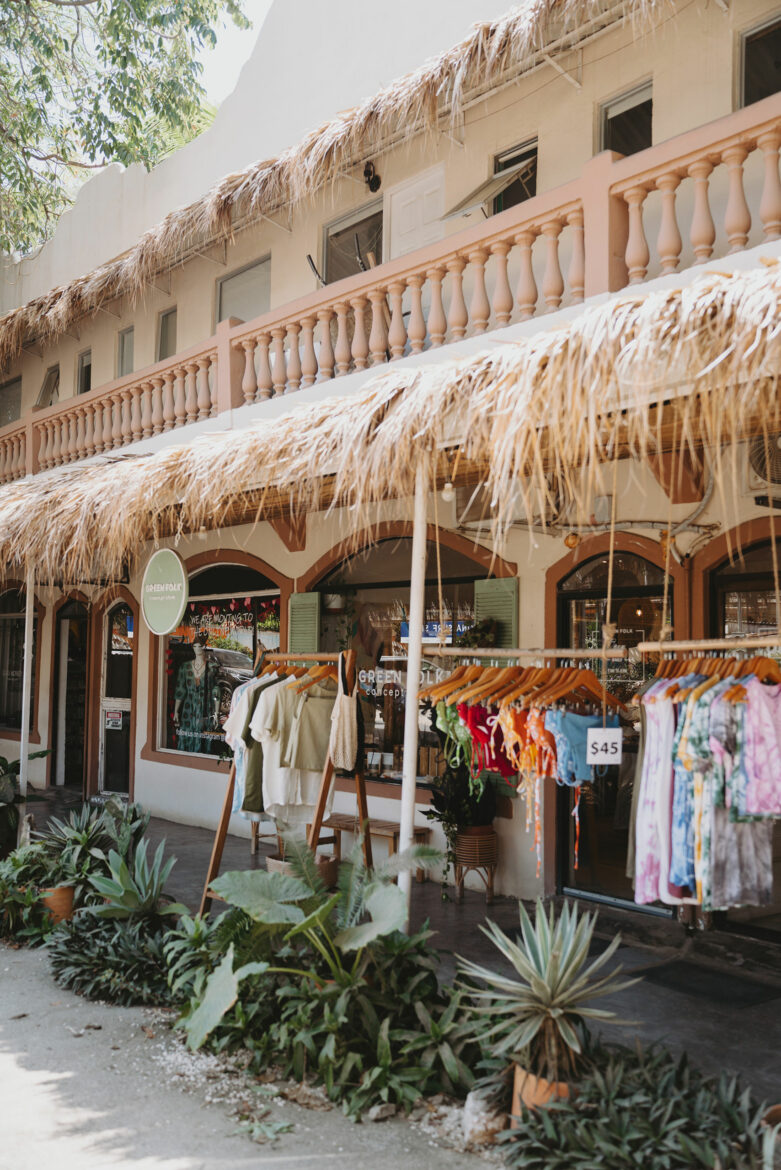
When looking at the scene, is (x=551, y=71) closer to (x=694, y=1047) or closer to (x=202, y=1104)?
(x=694, y=1047)

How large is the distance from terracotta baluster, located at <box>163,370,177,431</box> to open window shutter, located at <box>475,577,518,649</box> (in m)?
3.80

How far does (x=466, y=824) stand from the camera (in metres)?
7.08

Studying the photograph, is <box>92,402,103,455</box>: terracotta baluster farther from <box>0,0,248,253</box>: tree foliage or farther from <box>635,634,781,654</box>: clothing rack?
<box>635,634,781,654</box>: clothing rack

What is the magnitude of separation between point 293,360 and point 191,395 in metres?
1.68

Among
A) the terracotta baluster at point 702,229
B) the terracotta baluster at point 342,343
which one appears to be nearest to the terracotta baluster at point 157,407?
the terracotta baluster at point 342,343

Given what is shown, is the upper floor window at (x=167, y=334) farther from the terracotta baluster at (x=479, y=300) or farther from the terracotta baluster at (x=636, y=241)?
the terracotta baluster at (x=636, y=241)

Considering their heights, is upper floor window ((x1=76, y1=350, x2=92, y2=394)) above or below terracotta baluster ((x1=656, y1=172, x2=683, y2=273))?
above

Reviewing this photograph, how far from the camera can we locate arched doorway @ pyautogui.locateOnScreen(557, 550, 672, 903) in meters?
6.89

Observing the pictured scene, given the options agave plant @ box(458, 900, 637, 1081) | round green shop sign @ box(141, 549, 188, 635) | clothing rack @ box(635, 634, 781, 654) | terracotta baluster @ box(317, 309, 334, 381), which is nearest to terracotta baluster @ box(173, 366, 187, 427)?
terracotta baluster @ box(317, 309, 334, 381)

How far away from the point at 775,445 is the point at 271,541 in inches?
212

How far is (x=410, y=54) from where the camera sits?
906cm

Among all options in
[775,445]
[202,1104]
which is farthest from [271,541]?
[202,1104]

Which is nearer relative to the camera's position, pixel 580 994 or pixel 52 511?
pixel 580 994

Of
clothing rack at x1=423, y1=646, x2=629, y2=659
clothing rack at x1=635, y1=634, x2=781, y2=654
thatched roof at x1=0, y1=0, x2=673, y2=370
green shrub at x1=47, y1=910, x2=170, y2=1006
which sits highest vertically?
thatched roof at x1=0, y1=0, x2=673, y2=370
